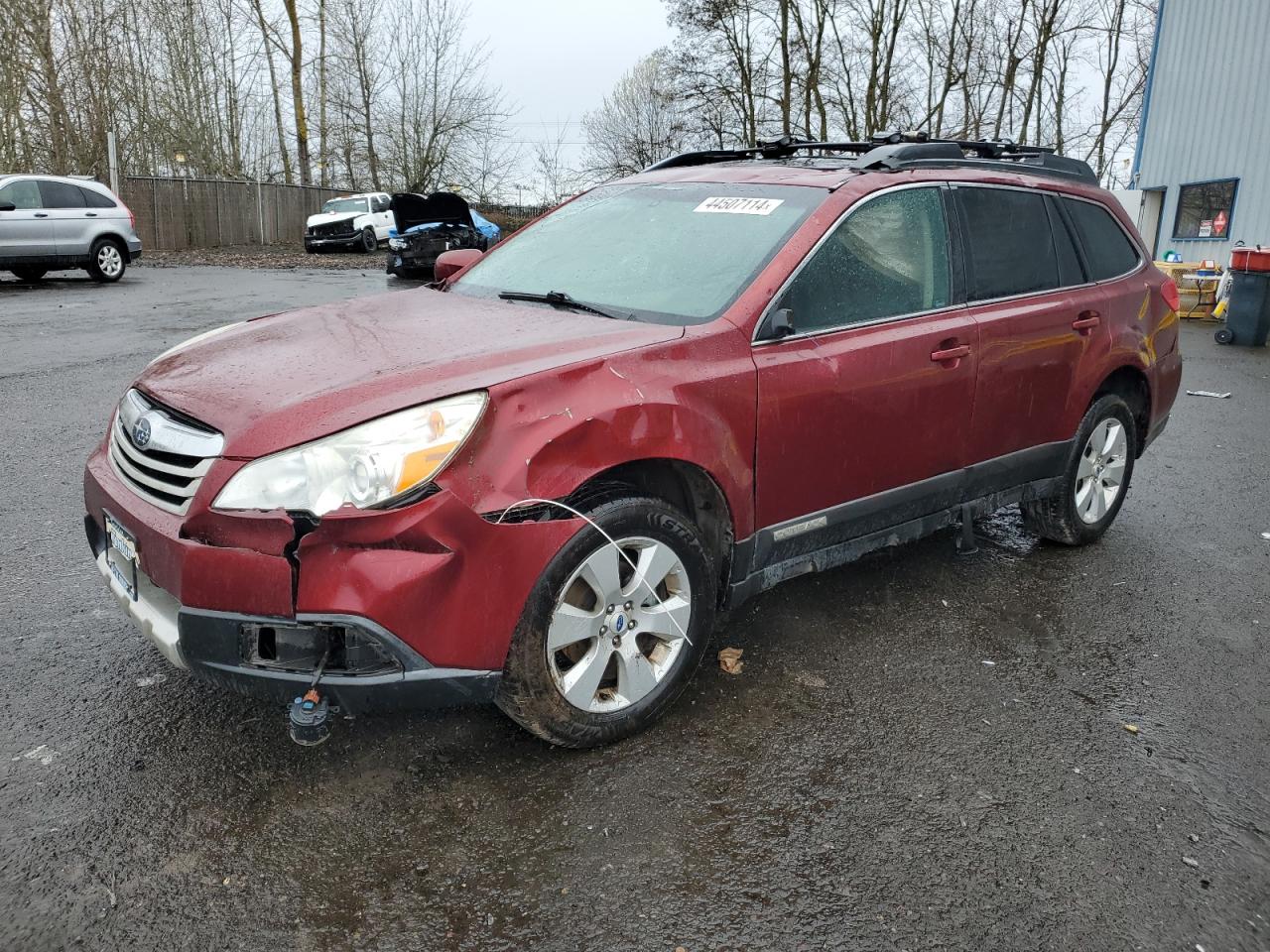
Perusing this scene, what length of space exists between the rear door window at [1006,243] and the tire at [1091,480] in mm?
758

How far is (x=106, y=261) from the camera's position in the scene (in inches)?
682

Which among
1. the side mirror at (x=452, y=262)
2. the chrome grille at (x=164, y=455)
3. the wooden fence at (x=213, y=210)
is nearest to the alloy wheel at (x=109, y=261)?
the wooden fence at (x=213, y=210)

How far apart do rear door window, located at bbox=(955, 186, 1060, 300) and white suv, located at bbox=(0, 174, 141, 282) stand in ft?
53.9

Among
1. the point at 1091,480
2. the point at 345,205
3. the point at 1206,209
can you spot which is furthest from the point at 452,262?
the point at 345,205

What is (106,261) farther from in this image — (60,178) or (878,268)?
(878,268)

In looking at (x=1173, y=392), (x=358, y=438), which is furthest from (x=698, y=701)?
(x=1173, y=392)

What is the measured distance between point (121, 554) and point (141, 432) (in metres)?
0.36

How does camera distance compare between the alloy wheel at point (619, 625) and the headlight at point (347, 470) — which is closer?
the headlight at point (347, 470)

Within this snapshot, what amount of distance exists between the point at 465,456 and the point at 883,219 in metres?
2.01

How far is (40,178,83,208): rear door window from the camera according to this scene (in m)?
16.1

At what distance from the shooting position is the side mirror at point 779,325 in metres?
3.17

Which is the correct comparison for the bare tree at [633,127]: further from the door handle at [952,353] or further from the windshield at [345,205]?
the door handle at [952,353]

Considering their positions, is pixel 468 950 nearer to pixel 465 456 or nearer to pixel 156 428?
pixel 465 456

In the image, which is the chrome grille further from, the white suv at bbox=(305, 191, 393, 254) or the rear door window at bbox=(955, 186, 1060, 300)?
the white suv at bbox=(305, 191, 393, 254)
